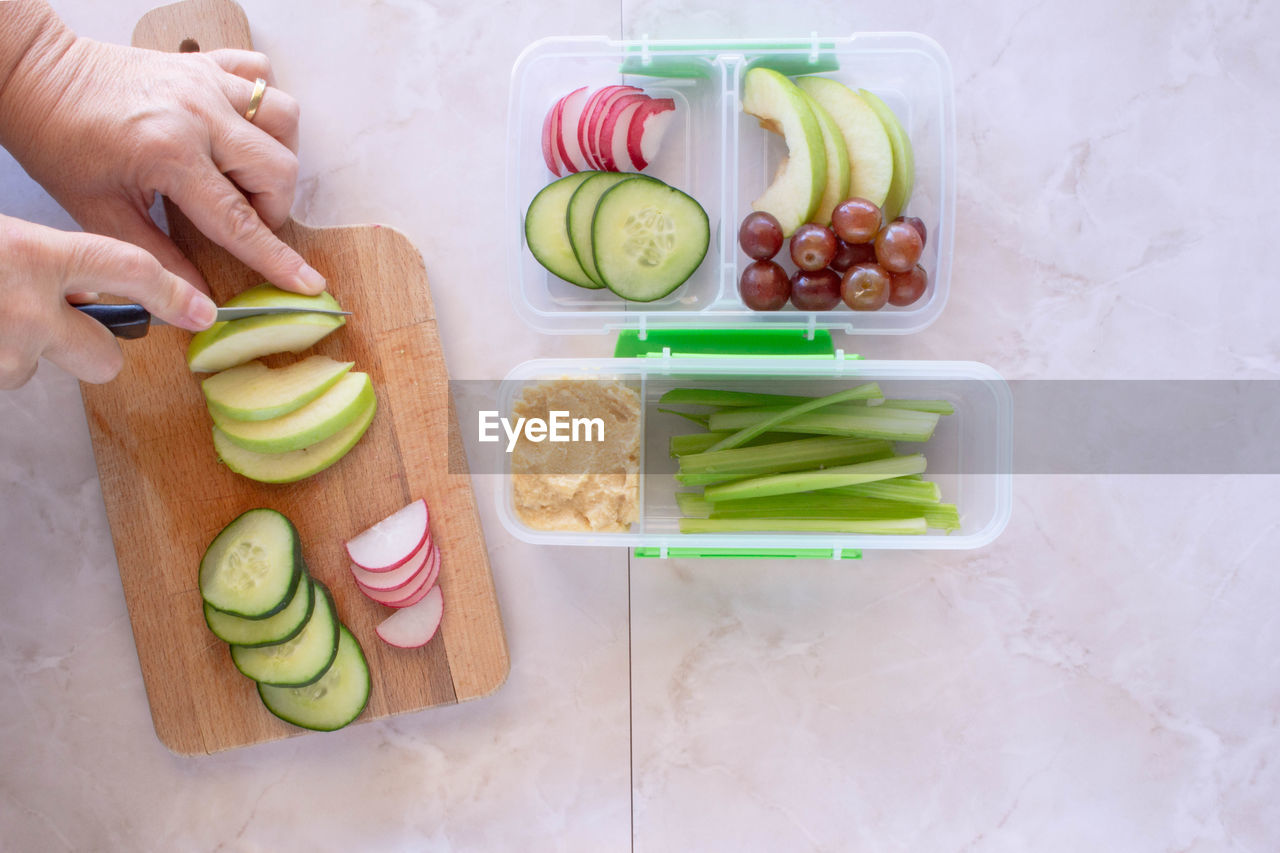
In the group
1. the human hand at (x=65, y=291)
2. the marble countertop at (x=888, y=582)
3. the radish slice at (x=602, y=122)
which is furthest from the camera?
the marble countertop at (x=888, y=582)

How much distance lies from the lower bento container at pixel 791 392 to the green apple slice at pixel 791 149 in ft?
0.66

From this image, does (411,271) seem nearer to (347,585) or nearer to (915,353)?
(347,585)

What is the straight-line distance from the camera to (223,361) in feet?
4.34

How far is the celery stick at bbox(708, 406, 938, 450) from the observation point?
1.31m

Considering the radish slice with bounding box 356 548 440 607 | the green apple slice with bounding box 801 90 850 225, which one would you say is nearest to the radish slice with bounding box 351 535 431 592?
the radish slice with bounding box 356 548 440 607

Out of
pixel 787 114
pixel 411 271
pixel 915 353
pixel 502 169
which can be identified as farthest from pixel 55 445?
pixel 915 353

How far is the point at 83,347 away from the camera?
1.15 m

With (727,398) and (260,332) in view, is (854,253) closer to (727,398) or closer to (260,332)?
(727,398)

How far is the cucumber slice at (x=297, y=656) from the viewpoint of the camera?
1324 millimetres

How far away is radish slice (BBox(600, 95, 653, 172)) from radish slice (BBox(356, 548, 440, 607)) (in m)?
0.72

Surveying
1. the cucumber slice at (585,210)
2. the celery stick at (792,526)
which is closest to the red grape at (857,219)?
the cucumber slice at (585,210)

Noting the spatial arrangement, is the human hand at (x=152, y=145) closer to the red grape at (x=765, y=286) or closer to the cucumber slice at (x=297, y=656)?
the cucumber slice at (x=297, y=656)

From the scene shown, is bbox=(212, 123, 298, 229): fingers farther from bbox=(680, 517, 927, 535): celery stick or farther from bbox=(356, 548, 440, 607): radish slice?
bbox=(680, 517, 927, 535): celery stick

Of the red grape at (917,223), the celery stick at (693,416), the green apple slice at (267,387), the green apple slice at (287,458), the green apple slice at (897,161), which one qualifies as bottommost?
the green apple slice at (287,458)
